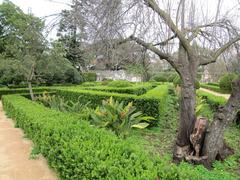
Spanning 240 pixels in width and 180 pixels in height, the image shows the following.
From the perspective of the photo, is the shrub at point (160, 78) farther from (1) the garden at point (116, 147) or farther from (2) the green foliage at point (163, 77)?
(1) the garden at point (116, 147)

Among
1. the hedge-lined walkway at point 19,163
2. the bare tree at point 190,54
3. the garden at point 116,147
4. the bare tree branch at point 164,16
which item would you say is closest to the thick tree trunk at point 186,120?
the bare tree at point 190,54

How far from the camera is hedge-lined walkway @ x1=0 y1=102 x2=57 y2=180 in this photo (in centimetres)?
362

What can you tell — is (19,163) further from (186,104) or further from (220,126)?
(220,126)

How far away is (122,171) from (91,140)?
3.18 ft

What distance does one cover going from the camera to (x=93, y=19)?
383cm

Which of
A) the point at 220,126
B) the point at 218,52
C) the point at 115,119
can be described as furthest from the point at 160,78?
the point at 220,126

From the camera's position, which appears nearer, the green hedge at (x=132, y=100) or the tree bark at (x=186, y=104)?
the tree bark at (x=186, y=104)

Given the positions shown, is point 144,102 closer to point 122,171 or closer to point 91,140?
point 91,140

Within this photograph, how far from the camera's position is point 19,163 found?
4.13 metres

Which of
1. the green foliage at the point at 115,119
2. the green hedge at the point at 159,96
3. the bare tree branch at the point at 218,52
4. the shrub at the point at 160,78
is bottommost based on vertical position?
the green foliage at the point at 115,119

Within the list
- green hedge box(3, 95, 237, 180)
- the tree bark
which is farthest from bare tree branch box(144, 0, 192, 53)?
green hedge box(3, 95, 237, 180)

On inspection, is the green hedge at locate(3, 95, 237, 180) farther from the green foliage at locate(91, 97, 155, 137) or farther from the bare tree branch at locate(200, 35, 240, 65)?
the bare tree branch at locate(200, 35, 240, 65)

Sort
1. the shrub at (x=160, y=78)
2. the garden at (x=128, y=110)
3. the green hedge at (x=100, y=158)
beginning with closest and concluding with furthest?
the green hedge at (x=100, y=158) < the garden at (x=128, y=110) < the shrub at (x=160, y=78)

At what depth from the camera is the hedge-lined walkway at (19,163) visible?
3.62 metres
